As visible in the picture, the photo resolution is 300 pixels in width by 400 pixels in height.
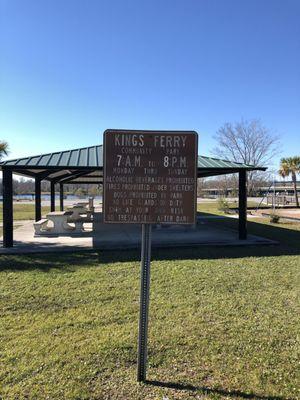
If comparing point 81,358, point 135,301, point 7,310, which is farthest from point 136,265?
point 81,358

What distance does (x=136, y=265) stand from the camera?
301 inches

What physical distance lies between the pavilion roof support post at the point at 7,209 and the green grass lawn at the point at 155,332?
2500 mm

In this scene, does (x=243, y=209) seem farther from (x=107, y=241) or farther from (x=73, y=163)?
(x=73, y=163)

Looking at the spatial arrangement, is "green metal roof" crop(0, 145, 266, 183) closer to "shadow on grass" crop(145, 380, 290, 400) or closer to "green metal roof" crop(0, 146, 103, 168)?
"green metal roof" crop(0, 146, 103, 168)

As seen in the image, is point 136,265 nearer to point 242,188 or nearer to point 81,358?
point 81,358

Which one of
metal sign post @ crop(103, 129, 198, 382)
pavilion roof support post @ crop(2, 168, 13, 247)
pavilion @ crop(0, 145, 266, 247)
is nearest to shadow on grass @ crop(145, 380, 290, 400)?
metal sign post @ crop(103, 129, 198, 382)

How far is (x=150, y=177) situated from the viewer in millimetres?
3373

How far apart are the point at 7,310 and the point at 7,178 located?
6030mm

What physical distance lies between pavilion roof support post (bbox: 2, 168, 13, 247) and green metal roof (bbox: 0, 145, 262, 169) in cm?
43

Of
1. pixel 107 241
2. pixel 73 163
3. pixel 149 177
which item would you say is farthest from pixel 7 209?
pixel 149 177

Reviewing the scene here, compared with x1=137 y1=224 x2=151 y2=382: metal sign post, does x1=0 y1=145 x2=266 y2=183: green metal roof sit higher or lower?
higher

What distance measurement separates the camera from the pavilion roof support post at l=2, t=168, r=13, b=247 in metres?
9.82

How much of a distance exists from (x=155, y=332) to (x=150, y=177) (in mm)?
1952

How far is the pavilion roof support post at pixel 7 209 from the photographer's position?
387 inches
